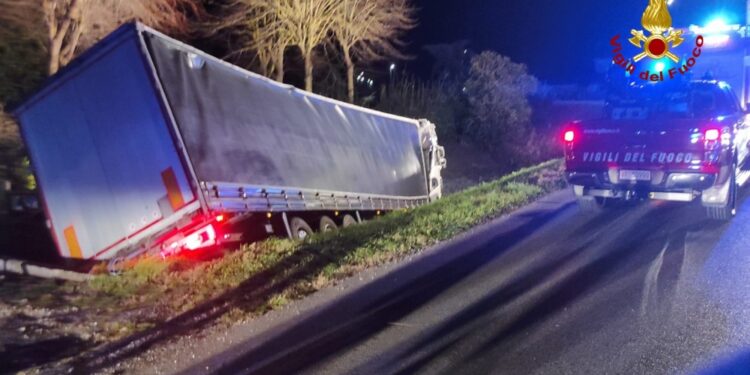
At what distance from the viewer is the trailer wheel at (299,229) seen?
11.1 meters

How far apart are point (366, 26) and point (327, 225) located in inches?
500

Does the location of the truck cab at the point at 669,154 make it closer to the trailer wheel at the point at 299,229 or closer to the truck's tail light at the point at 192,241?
the trailer wheel at the point at 299,229

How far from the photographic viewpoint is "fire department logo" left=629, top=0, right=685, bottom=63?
1892 cm

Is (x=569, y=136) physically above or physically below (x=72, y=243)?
below

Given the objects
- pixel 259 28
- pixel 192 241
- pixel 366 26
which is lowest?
pixel 192 241

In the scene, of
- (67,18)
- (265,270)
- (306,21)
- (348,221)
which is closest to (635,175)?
(348,221)

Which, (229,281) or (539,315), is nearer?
(539,315)

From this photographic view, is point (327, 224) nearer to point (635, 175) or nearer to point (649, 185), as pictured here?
point (635, 175)

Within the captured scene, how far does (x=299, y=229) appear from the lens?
37.1 feet

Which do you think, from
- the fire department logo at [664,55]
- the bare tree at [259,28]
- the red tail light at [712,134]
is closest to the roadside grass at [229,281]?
the red tail light at [712,134]

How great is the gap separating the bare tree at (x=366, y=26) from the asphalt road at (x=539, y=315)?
14.3m

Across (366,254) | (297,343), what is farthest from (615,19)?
(297,343)

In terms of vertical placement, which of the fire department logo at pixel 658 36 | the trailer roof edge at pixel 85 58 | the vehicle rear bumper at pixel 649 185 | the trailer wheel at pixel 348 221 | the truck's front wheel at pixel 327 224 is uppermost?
the trailer roof edge at pixel 85 58

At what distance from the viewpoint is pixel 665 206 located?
12.3 metres
